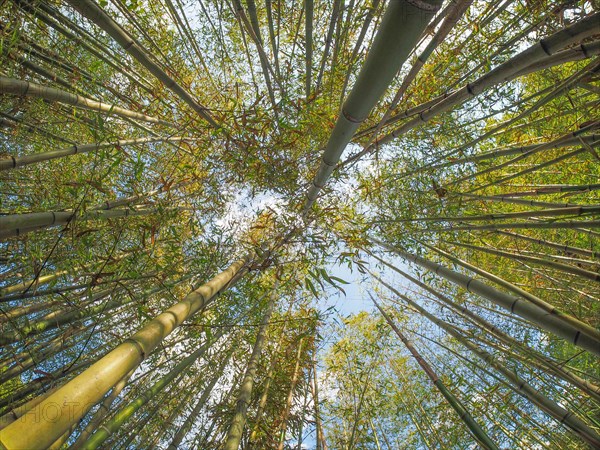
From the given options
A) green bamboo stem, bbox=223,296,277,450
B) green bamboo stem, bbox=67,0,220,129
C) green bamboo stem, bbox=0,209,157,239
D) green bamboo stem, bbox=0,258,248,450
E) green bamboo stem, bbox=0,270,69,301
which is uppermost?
green bamboo stem, bbox=67,0,220,129

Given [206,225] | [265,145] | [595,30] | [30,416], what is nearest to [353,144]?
[265,145]

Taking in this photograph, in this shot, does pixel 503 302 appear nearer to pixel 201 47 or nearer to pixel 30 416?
pixel 30 416

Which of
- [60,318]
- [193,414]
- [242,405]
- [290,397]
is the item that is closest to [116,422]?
[242,405]

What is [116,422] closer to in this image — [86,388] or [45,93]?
[86,388]

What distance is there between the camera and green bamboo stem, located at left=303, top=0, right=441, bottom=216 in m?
0.74

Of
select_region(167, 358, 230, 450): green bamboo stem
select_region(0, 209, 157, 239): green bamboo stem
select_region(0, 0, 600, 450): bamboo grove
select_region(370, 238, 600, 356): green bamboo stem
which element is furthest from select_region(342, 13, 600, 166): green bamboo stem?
select_region(167, 358, 230, 450): green bamboo stem

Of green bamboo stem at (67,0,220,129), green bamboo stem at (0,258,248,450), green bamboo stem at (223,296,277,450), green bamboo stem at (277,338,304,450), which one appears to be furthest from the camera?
green bamboo stem at (277,338,304,450)

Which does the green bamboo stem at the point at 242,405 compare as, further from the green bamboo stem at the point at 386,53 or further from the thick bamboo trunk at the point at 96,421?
the green bamboo stem at the point at 386,53

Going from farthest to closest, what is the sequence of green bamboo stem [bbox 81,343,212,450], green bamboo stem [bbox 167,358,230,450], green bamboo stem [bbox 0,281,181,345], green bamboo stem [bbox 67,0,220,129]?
green bamboo stem [bbox 167,358,230,450], green bamboo stem [bbox 0,281,181,345], green bamboo stem [bbox 67,0,220,129], green bamboo stem [bbox 81,343,212,450]

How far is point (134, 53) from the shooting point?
170 centimetres

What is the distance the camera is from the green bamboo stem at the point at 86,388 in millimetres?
687

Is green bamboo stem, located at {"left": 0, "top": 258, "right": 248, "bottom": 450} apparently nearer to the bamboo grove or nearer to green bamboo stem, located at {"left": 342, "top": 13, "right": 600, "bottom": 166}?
the bamboo grove

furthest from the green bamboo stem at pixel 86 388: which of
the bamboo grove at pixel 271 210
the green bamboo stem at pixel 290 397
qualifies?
the green bamboo stem at pixel 290 397

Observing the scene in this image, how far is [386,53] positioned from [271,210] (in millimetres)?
2063
